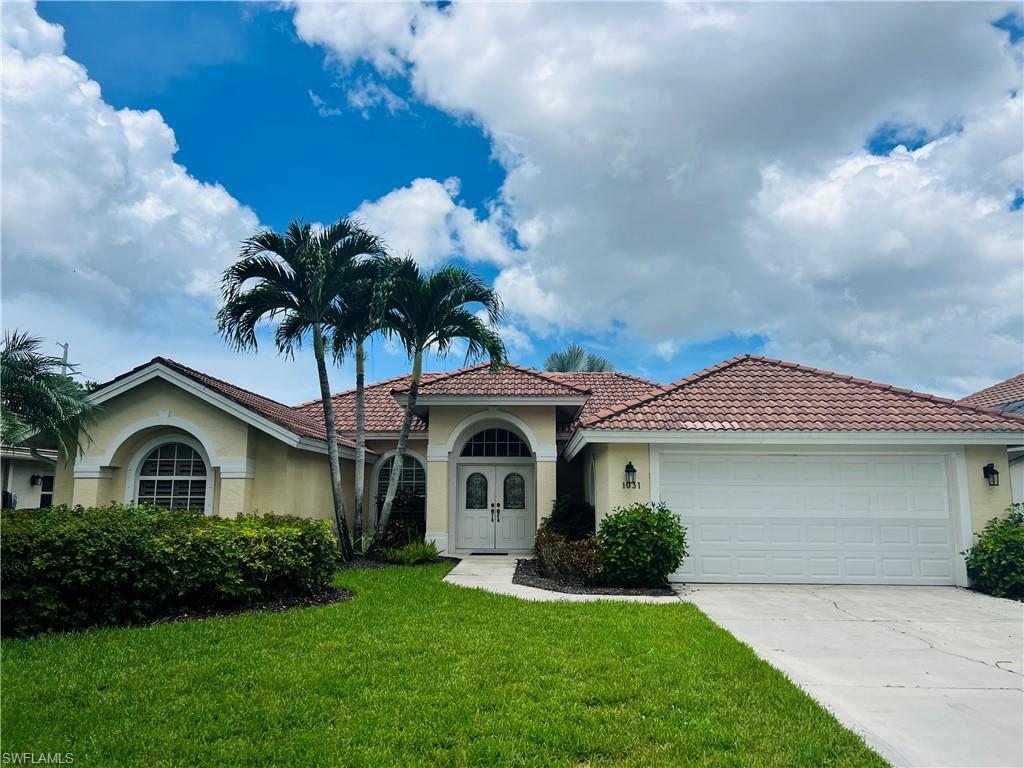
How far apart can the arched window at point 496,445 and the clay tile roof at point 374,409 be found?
57.8 inches

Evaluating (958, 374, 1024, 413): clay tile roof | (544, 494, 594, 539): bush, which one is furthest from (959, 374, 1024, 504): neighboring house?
(544, 494, 594, 539): bush

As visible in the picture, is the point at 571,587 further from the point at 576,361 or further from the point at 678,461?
the point at 576,361

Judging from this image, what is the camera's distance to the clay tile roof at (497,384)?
14.4 m

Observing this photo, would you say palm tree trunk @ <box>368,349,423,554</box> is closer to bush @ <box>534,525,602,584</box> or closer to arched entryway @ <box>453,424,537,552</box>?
arched entryway @ <box>453,424,537,552</box>

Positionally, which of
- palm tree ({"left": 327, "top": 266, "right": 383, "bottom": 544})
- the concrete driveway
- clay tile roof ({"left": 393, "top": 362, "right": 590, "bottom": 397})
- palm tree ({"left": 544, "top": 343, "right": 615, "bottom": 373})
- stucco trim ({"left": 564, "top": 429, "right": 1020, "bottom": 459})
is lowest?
the concrete driveway

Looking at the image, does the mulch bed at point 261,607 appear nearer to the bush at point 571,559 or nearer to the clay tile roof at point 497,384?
the bush at point 571,559

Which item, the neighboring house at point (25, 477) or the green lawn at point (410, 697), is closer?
the green lawn at point (410, 697)

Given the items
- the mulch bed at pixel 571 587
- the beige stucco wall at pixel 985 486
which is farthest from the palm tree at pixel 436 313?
the beige stucco wall at pixel 985 486

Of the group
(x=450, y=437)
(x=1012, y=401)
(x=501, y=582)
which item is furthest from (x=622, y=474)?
(x=1012, y=401)

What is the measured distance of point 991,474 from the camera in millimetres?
10625

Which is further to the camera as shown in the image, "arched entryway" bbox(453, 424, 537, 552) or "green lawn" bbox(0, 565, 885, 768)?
"arched entryway" bbox(453, 424, 537, 552)

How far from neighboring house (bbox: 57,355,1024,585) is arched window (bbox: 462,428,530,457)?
0.04m

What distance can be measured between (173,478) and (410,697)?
11480 millimetres

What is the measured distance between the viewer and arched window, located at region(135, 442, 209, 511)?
44.7ft
